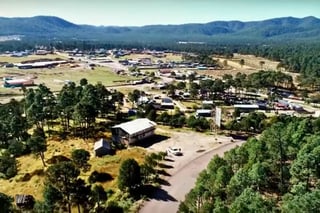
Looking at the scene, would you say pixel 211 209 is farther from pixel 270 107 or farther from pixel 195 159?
pixel 270 107

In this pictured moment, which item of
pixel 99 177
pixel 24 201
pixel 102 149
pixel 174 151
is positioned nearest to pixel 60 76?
pixel 102 149

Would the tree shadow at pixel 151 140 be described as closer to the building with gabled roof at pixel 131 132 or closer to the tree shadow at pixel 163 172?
the building with gabled roof at pixel 131 132

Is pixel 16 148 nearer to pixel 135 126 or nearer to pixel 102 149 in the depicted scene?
pixel 102 149

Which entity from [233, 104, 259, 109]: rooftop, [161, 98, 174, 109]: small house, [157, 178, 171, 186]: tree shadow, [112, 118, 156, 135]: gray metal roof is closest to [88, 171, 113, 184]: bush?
[157, 178, 171, 186]: tree shadow

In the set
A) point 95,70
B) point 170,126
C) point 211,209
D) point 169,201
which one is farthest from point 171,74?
point 211,209

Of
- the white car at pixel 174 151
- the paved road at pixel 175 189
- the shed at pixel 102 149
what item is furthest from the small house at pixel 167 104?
the paved road at pixel 175 189

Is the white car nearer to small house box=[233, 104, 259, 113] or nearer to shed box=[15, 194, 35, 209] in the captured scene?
shed box=[15, 194, 35, 209]
